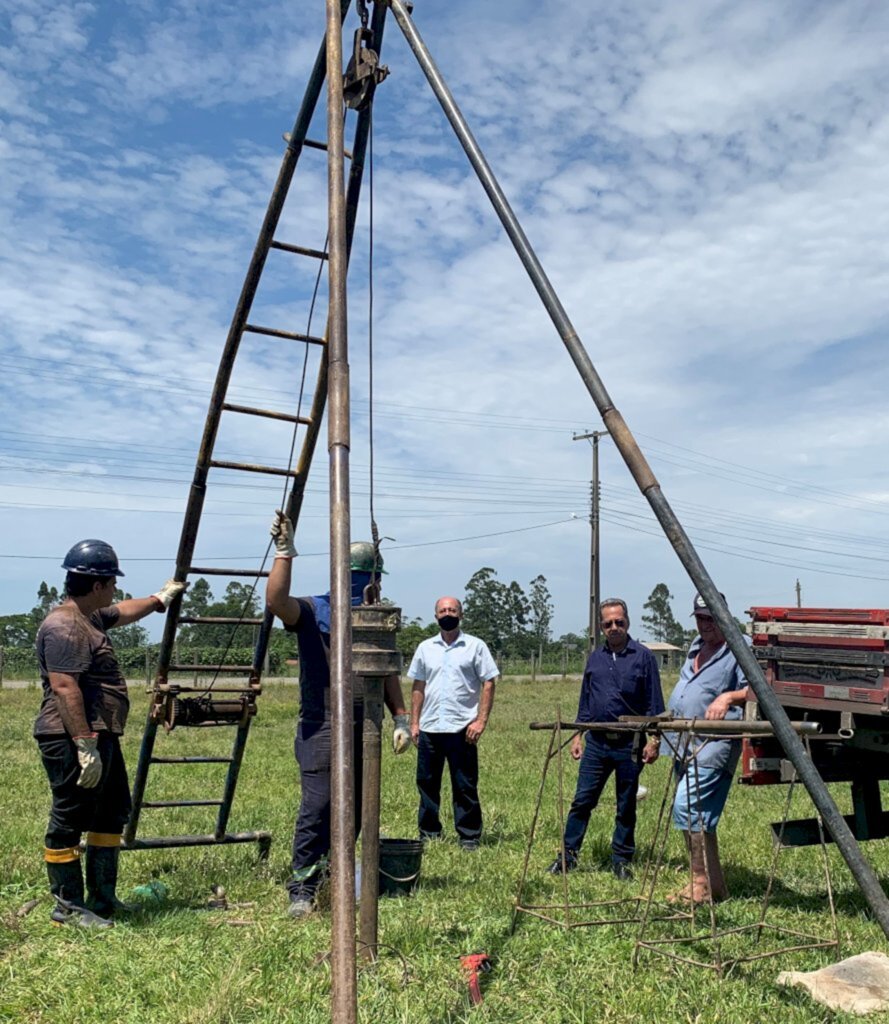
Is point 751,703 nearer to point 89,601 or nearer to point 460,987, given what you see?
point 460,987

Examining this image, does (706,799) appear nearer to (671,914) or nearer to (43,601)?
(671,914)

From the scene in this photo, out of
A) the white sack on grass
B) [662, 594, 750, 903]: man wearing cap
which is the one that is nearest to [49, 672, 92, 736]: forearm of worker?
[662, 594, 750, 903]: man wearing cap

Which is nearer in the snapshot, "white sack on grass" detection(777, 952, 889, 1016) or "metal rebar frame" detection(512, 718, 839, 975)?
"white sack on grass" detection(777, 952, 889, 1016)

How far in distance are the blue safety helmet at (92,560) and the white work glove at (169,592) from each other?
0.38m

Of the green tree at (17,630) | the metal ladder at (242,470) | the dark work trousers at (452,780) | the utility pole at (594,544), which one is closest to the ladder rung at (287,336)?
the metal ladder at (242,470)

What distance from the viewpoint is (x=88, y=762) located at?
5219 millimetres

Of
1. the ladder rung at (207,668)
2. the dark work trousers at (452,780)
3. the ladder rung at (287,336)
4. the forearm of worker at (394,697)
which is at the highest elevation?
the ladder rung at (287,336)

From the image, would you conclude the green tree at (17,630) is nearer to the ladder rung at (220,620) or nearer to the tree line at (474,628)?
the tree line at (474,628)

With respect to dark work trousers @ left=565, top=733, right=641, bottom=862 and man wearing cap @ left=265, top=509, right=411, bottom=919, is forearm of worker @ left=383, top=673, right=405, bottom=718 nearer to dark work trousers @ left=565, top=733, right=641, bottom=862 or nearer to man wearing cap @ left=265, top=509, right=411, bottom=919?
man wearing cap @ left=265, top=509, right=411, bottom=919

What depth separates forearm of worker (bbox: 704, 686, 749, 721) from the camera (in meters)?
5.98

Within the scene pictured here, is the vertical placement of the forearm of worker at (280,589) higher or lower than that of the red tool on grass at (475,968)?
higher

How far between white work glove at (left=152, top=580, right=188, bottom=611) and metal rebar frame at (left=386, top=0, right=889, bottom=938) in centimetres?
296

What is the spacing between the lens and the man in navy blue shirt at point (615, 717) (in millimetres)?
6996

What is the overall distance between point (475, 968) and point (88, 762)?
7.41 ft
